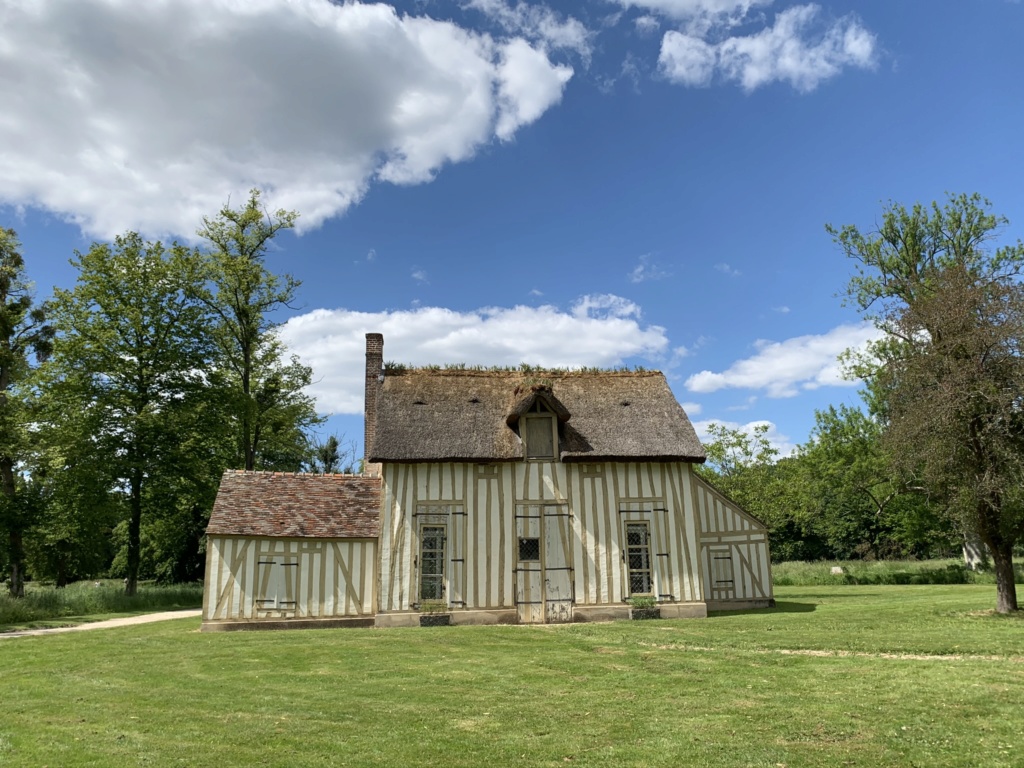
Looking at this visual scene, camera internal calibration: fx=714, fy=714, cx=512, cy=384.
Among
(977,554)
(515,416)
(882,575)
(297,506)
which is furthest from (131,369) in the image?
(977,554)

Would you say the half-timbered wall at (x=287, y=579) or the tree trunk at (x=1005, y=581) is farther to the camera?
the half-timbered wall at (x=287, y=579)

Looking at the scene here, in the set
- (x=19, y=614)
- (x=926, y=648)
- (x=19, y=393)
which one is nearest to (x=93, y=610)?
(x=19, y=614)

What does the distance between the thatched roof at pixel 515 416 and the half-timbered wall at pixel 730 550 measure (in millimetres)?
2217

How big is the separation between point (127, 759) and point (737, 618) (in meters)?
12.9

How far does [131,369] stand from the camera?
2698cm

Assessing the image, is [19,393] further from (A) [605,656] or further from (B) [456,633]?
(A) [605,656]

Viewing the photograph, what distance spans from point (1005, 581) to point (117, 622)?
21005mm

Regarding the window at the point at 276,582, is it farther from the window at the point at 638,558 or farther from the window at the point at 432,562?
the window at the point at 638,558

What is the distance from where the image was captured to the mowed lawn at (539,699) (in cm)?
568

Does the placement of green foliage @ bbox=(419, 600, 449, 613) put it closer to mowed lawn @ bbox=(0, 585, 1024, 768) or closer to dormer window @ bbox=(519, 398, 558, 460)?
mowed lawn @ bbox=(0, 585, 1024, 768)

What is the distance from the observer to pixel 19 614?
19.1m

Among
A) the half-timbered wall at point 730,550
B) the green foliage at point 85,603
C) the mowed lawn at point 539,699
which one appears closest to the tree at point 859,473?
the half-timbered wall at point 730,550

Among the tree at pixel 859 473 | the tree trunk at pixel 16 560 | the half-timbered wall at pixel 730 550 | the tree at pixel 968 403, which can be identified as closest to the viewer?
the tree at pixel 968 403

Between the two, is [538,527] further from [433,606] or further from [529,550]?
[433,606]
